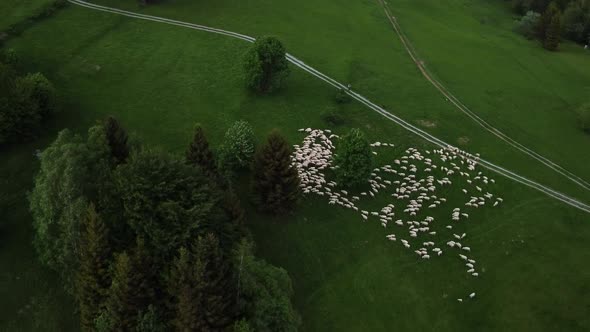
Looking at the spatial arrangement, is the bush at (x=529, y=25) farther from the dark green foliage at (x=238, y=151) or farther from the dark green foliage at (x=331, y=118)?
the dark green foliage at (x=238, y=151)

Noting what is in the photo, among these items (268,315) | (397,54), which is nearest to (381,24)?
(397,54)

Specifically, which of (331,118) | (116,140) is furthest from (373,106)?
(116,140)

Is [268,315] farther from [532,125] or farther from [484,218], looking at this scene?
[532,125]

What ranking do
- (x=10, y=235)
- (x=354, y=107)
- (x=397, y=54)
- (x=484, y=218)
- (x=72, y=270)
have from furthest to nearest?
(x=397, y=54)
(x=354, y=107)
(x=484, y=218)
(x=10, y=235)
(x=72, y=270)

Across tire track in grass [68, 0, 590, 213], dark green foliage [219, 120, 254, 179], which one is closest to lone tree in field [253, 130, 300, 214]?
dark green foliage [219, 120, 254, 179]

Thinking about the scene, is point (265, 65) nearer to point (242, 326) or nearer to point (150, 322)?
point (150, 322)

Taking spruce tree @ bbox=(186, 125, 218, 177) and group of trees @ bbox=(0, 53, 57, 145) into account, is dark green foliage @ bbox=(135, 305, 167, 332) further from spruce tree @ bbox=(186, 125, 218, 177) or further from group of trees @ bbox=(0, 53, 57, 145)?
group of trees @ bbox=(0, 53, 57, 145)
